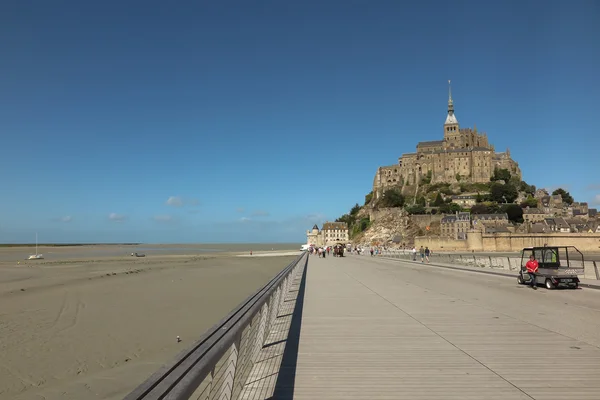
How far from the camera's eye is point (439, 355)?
217 inches

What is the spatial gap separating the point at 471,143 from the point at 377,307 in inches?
5073

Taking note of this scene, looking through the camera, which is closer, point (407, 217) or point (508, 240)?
point (508, 240)

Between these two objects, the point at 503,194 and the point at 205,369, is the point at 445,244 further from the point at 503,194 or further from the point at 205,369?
the point at 205,369

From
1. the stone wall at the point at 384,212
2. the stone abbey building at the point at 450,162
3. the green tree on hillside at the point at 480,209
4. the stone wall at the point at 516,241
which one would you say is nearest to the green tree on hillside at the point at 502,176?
the stone abbey building at the point at 450,162

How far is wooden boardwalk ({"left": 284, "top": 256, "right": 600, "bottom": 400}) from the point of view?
4184 millimetres

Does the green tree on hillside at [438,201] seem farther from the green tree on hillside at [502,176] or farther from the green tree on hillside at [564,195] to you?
the green tree on hillside at [564,195]

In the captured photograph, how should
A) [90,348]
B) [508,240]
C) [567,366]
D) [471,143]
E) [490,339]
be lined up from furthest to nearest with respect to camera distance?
[471,143] → [508,240] → [90,348] → [490,339] → [567,366]

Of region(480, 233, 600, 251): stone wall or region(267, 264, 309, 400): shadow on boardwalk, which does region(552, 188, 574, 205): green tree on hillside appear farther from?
region(267, 264, 309, 400): shadow on boardwalk

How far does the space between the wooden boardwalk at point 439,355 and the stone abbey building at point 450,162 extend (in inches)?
4511

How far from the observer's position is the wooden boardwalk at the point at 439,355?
13.7ft

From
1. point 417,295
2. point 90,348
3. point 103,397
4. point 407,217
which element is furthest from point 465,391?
point 407,217

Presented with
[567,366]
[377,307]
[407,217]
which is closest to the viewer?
[567,366]

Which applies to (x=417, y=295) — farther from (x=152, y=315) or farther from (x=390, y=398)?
(x=390, y=398)

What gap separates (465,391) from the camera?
412 centimetres
